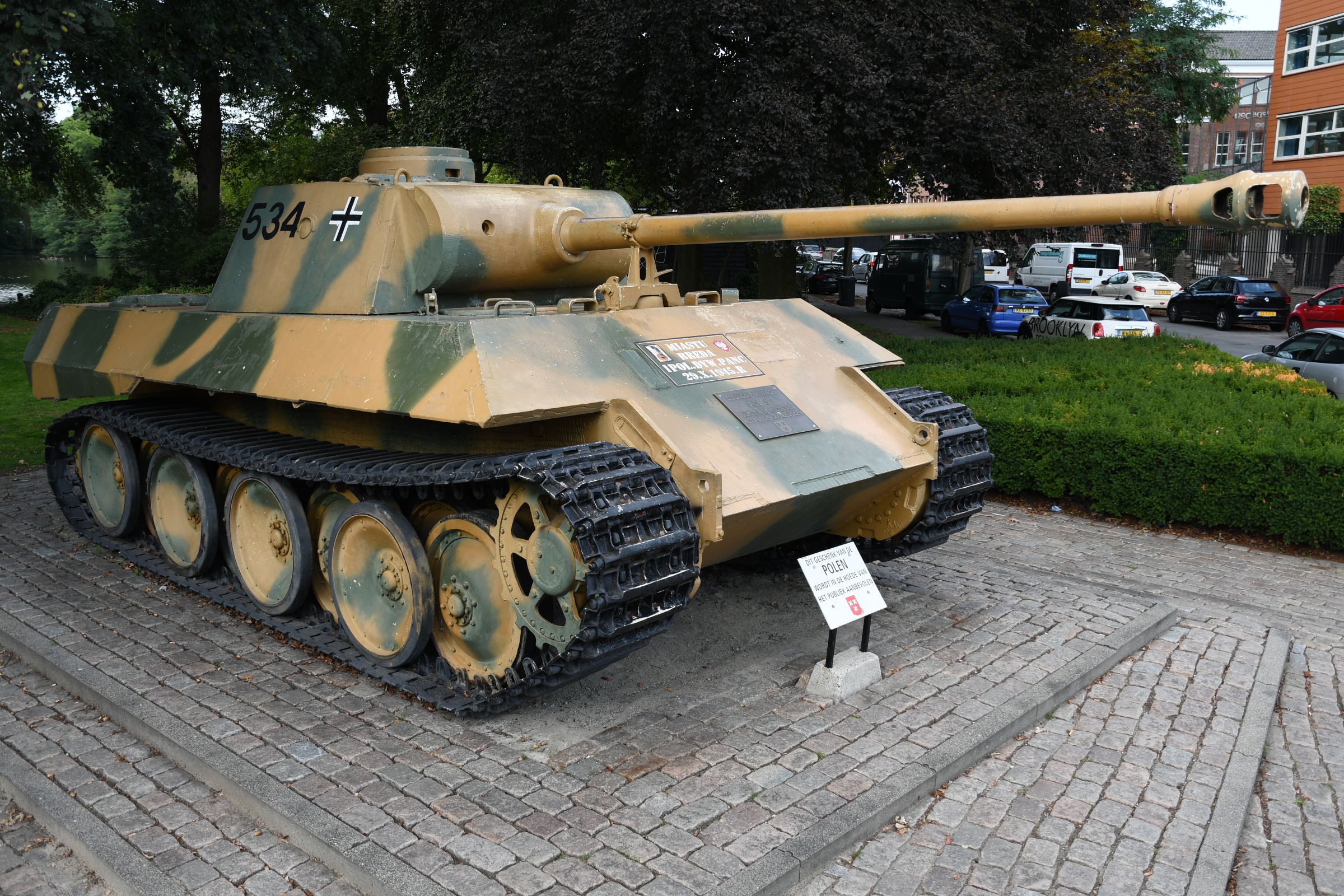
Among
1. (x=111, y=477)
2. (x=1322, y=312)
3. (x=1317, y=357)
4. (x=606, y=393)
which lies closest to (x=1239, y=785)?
(x=606, y=393)

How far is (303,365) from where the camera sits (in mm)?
6195

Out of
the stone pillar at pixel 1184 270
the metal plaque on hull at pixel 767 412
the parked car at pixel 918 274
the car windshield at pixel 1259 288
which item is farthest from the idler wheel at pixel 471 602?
the stone pillar at pixel 1184 270

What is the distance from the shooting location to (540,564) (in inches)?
196

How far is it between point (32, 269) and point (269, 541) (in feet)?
151

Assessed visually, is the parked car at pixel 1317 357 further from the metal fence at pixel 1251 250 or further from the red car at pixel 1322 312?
the metal fence at pixel 1251 250

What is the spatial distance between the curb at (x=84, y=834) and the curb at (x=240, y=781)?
0.44 ft

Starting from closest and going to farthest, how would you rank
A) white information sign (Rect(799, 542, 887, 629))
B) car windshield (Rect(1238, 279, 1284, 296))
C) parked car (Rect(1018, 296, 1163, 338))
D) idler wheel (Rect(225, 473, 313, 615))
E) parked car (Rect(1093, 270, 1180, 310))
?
white information sign (Rect(799, 542, 887, 629))
idler wheel (Rect(225, 473, 313, 615))
parked car (Rect(1018, 296, 1163, 338))
car windshield (Rect(1238, 279, 1284, 296))
parked car (Rect(1093, 270, 1180, 310))

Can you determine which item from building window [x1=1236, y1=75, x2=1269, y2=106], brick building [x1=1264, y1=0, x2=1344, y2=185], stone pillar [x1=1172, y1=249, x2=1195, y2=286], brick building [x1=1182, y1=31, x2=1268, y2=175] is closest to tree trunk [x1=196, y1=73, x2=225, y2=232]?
brick building [x1=1264, y1=0, x2=1344, y2=185]

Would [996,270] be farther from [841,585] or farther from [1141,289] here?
[841,585]

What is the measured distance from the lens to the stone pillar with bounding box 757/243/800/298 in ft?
58.8

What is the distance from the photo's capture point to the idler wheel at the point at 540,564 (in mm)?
4855

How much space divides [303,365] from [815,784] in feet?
12.2

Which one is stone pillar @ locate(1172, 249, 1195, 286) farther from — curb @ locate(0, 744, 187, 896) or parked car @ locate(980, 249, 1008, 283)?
curb @ locate(0, 744, 187, 896)

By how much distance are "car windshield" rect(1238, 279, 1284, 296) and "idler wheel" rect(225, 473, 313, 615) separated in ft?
88.9
